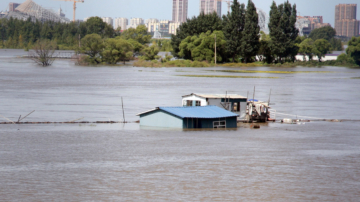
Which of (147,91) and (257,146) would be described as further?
(147,91)

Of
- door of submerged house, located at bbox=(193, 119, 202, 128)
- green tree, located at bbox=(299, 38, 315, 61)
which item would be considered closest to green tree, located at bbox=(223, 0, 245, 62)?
green tree, located at bbox=(299, 38, 315, 61)

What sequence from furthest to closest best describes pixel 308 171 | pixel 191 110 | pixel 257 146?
1. pixel 191 110
2. pixel 257 146
3. pixel 308 171

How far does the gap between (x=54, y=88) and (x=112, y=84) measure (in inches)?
407

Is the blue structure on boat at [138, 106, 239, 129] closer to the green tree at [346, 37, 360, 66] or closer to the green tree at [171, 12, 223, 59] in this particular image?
the green tree at [171, 12, 223, 59]

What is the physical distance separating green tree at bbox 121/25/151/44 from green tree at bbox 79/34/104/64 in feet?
102

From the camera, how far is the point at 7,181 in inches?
848

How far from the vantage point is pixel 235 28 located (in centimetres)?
11475

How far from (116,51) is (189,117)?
90.1 metres

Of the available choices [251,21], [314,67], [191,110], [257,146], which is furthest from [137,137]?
[314,67]

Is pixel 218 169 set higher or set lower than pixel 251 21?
lower

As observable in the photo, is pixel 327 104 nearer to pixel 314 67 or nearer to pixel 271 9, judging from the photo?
pixel 271 9

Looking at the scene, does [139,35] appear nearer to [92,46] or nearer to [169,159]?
[92,46]

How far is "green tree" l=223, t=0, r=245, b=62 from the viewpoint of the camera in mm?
114375

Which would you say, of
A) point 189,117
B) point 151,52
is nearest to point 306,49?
point 151,52
